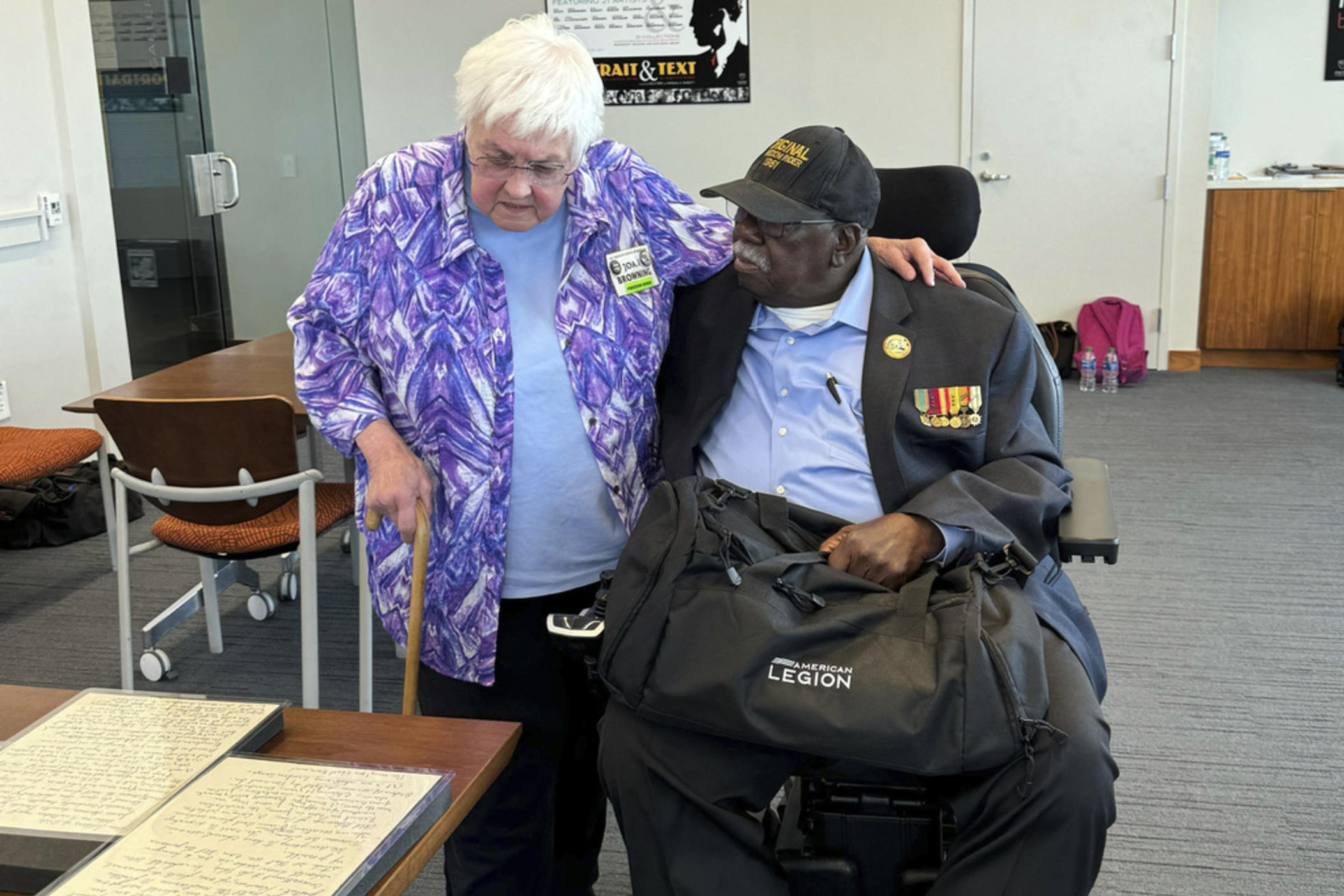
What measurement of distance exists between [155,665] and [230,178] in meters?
2.97

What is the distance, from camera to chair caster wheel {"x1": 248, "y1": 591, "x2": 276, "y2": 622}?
3502 millimetres

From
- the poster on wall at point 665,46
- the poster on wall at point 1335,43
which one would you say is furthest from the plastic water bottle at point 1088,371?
the poster on wall at point 665,46

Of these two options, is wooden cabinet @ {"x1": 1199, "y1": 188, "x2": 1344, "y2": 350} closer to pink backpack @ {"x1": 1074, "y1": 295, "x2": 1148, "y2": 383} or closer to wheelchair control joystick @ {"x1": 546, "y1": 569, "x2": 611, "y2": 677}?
pink backpack @ {"x1": 1074, "y1": 295, "x2": 1148, "y2": 383}

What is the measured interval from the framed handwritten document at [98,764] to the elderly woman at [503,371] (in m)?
0.40

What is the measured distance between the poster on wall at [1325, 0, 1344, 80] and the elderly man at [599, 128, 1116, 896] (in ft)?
18.8

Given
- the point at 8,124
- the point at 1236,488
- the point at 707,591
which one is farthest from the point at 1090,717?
the point at 8,124

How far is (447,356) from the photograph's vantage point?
5.41ft

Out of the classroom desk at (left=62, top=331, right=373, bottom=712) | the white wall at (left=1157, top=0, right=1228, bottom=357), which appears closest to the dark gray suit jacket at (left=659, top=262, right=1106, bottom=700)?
the classroom desk at (left=62, top=331, right=373, bottom=712)

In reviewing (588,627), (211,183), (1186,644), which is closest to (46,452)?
(211,183)

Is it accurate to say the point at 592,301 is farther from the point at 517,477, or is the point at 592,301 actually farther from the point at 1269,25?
the point at 1269,25

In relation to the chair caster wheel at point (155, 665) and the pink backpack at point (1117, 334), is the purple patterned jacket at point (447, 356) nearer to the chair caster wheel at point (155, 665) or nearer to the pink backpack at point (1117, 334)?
the chair caster wheel at point (155, 665)

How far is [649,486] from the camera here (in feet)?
6.15

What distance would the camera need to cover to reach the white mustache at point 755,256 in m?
1.83

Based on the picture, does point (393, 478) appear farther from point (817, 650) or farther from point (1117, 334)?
point (1117, 334)
